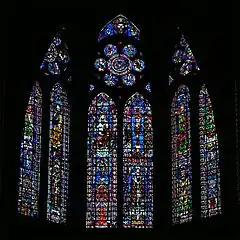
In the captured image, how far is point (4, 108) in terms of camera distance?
4175 centimetres

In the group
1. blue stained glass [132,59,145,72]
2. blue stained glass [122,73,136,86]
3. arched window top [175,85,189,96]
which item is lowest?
arched window top [175,85,189,96]

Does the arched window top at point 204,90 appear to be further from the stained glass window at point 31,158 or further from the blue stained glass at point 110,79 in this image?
the stained glass window at point 31,158

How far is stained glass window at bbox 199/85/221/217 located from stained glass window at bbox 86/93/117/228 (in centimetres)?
243

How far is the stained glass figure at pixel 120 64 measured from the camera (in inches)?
1781

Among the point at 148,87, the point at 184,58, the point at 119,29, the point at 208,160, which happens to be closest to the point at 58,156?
the point at 148,87

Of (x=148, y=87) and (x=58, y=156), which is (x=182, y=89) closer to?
(x=148, y=87)

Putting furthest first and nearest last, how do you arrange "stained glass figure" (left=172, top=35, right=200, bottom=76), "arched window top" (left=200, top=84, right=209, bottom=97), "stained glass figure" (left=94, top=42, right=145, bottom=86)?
"stained glass figure" (left=94, top=42, right=145, bottom=86)
"stained glass figure" (left=172, top=35, right=200, bottom=76)
"arched window top" (left=200, top=84, right=209, bottom=97)

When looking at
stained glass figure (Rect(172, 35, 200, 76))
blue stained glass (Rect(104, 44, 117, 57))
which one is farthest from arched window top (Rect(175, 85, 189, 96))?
blue stained glass (Rect(104, 44, 117, 57))

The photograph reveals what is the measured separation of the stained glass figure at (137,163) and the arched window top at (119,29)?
1.87 m

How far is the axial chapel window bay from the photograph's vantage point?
1721 inches

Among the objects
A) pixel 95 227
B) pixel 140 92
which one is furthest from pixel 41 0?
pixel 95 227

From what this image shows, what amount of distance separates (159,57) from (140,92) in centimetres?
115

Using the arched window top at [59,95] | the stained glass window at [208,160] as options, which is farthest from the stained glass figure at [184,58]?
the arched window top at [59,95]

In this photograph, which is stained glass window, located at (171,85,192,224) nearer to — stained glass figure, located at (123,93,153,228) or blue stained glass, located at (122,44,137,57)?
stained glass figure, located at (123,93,153,228)
